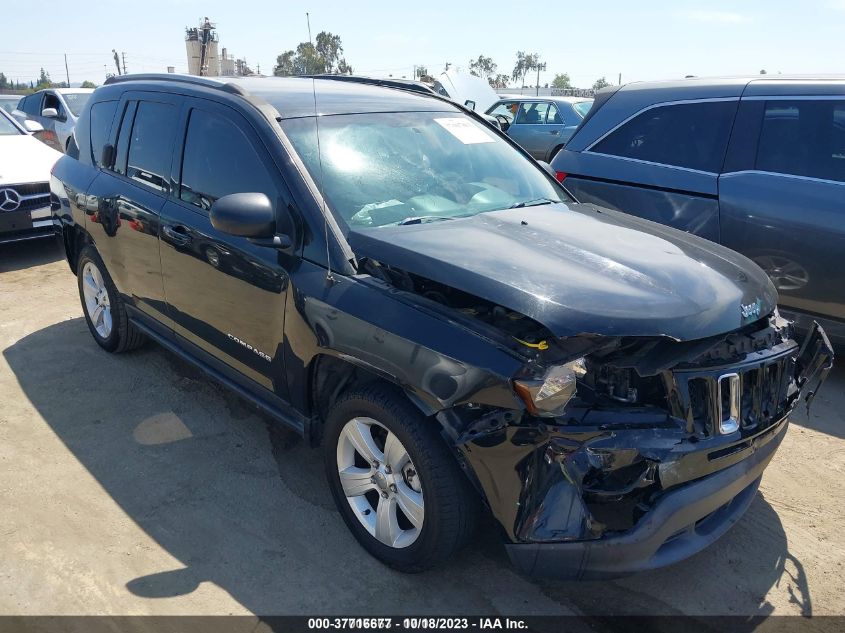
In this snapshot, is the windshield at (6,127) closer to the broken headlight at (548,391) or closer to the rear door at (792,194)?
the rear door at (792,194)

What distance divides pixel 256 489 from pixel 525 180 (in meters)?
2.18

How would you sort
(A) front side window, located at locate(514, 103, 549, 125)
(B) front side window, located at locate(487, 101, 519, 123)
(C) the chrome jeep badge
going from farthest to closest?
(B) front side window, located at locate(487, 101, 519, 123) < (A) front side window, located at locate(514, 103, 549, 125) < (C) the chrome jeep badge

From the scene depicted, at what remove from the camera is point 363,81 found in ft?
14.0

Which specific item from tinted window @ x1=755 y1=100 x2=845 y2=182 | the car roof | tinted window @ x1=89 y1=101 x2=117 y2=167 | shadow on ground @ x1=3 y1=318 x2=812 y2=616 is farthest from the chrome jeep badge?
tinted window @ x1=89 y1=101 x2=117 y2=167

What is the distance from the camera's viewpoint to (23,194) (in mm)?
7043

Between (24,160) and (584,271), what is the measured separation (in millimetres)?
7240

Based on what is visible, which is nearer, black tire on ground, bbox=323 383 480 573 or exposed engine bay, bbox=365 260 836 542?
exposed engine bay, bbox=365 260 836 542

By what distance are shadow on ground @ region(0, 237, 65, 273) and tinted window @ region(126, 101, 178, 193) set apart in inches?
157

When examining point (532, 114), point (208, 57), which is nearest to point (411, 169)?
point (208, 57)

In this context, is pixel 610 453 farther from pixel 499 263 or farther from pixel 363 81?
pixel 363 81


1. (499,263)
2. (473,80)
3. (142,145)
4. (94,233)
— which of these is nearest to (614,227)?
(499,263)

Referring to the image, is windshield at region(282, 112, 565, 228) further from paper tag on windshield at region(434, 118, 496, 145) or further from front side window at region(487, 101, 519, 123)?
front side window at region(487, 101, 519, 123)

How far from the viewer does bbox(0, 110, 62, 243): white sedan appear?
693 cm

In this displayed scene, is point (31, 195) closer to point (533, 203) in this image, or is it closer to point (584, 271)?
point (533, 203)
